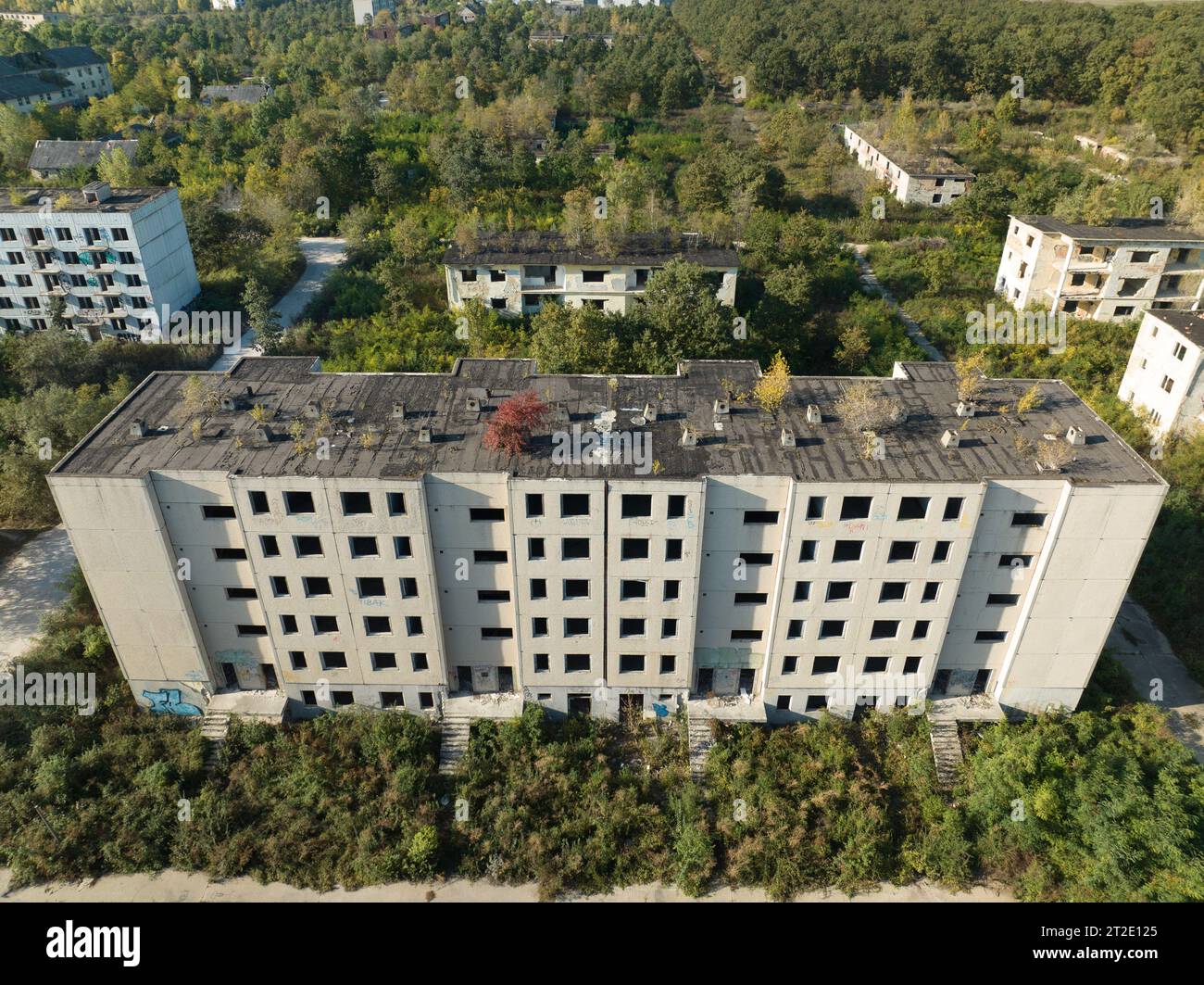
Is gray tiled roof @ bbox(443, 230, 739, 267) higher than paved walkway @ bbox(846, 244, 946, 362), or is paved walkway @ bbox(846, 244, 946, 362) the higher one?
gray tiled roof @ bbox(443, 230, 739, 267)

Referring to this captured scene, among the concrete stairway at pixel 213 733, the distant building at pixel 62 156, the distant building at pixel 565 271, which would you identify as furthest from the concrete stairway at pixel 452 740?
the distant building at pixel 62 156

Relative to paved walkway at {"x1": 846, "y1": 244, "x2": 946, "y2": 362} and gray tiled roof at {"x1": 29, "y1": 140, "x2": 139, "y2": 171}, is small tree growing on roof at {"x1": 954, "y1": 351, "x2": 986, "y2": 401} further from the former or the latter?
gray tiled roof at {"x1": 29, "y1": 140, "x2": 139, "y2": 171}

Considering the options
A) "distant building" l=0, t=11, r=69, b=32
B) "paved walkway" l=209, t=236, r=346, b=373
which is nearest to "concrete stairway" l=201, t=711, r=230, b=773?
"paved walkway" l=209, t=236, r=346, b=373

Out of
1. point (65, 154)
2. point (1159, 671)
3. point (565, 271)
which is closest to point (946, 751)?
point (1159, 671)

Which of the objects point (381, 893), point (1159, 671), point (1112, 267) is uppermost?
point (1112, 267)

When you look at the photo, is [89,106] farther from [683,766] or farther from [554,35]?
[683,766]

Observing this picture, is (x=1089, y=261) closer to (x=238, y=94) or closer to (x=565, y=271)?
(x=565, y=271)

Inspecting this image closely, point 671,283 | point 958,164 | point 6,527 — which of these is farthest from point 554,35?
point 6,527
